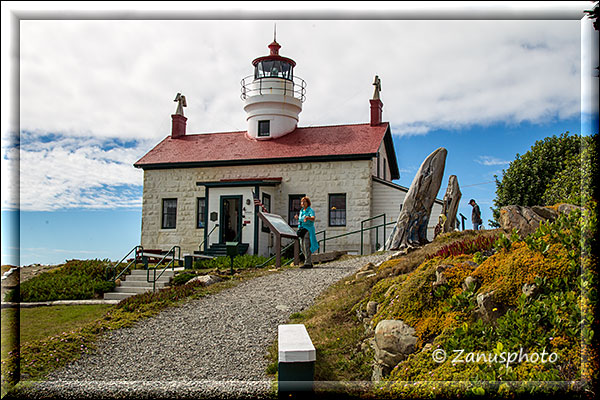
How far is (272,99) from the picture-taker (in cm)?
2369

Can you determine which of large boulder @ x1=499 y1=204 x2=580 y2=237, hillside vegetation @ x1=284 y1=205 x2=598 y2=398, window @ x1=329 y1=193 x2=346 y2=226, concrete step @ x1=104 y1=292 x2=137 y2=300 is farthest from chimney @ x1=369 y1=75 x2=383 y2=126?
hillside vegetation @ x1=284 y1=205 x2=598 y2=398

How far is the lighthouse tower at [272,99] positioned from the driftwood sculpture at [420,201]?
1100 cm

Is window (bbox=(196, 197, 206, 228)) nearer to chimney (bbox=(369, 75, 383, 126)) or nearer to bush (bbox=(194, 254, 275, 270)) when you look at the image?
bush (bbox=(194, 254, 275, 270))

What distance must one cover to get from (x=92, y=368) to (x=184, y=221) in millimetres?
15653

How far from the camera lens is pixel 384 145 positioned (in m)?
24.1

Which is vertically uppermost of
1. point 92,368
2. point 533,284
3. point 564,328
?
point 533,284

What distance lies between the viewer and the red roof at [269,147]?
21.1 metres

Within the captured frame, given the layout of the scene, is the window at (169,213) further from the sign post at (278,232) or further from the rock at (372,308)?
the rock at (372,308)

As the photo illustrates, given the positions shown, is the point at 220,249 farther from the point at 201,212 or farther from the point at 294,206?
the point at 294,206

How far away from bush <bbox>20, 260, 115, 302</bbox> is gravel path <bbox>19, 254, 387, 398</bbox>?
5097 millimetres

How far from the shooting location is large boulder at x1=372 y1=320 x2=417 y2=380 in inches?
233

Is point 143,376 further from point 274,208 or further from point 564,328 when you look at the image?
point 274,208

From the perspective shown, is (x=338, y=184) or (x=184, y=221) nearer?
(x=338, y=184)

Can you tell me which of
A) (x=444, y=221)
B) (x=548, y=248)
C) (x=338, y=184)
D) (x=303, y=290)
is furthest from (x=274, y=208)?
(x=548, y=248)
